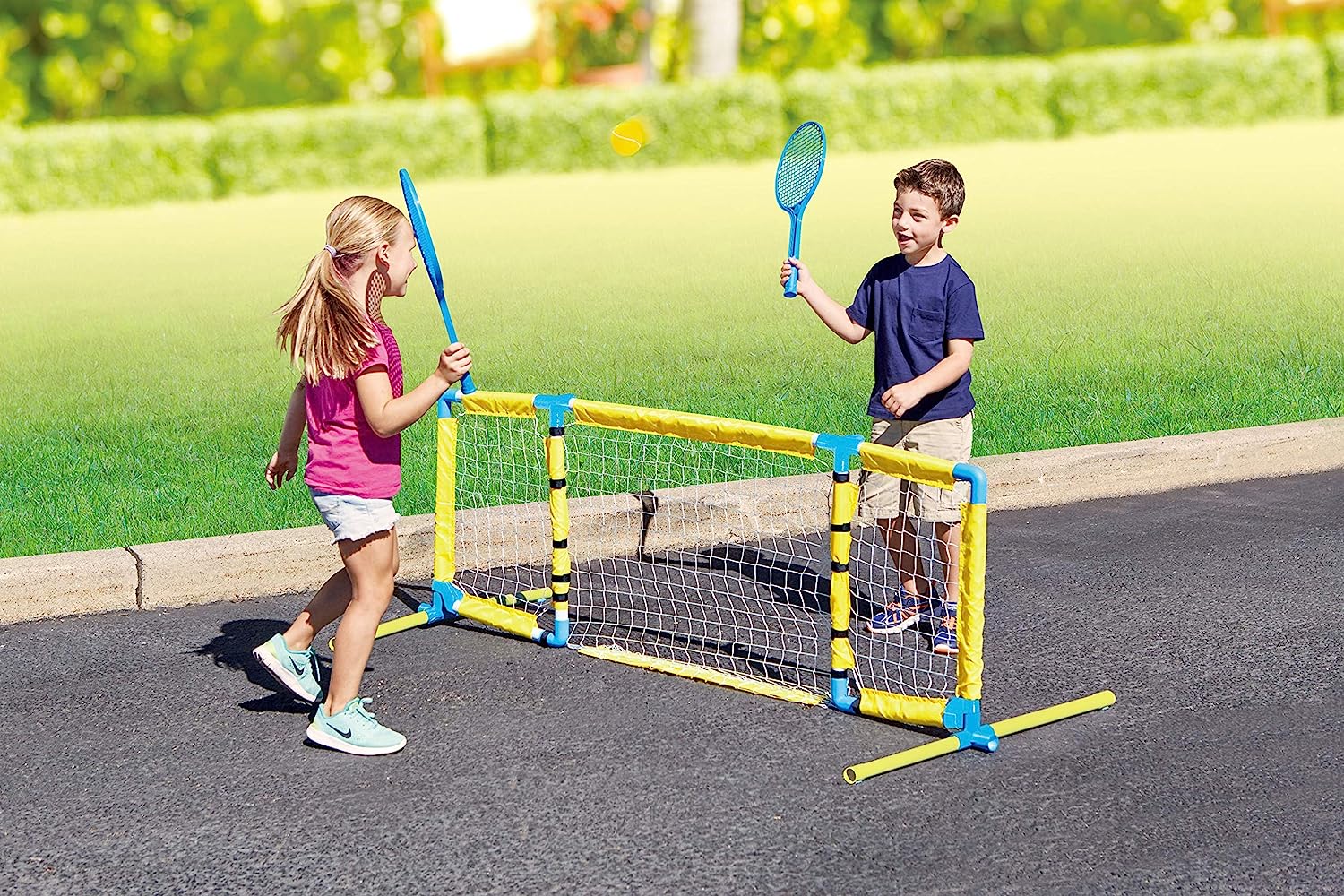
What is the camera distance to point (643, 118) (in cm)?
2881

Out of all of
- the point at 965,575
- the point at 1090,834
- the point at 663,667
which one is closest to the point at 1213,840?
the point at 1090,834

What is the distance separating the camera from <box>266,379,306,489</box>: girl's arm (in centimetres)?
503

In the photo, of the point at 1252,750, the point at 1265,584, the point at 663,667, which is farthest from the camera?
the point at 1265,584

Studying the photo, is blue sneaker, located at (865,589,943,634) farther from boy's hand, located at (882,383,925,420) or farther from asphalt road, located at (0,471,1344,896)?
boy's hand, located at (882,383,925,420)

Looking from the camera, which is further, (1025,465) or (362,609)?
(1025,465)

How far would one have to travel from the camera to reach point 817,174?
586 cm

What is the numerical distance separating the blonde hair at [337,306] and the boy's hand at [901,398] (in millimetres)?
1745

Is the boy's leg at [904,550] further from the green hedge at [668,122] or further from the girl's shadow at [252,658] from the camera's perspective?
the green hedge at [668,122]

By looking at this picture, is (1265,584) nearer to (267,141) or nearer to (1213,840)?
(1213,840)

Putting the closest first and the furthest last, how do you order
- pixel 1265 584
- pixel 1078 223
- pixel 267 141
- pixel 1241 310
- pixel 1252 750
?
pixel 1252 750
pixel 1265 584
pixel 1241 310
pixel 1078 223
pixel 267 141

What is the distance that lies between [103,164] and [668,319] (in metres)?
17.5

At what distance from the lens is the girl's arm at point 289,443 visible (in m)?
5.03

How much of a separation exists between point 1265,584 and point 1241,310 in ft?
21.0

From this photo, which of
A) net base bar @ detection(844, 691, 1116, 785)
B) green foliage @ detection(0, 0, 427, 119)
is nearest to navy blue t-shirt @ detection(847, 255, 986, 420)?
net base bar @ detection(844, 691, 1116, 785)
